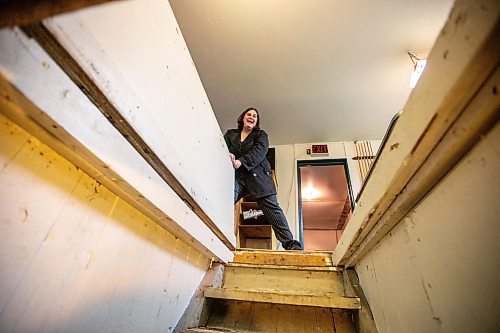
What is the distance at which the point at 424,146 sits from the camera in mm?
443

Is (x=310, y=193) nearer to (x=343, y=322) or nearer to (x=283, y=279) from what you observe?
(x=283, y=279)

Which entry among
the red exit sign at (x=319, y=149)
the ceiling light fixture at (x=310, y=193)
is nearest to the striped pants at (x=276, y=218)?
the red exit sign at (x=319, y=149)

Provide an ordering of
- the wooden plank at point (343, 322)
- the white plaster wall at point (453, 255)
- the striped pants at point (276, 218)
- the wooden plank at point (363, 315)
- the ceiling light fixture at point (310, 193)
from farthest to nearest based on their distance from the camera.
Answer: the ceiling light fixture at point (310, 193), the striped pants at point (276, 218), the wooden plank at point (343, 322), the wooden plank at point (363, 315), the white plaster wall at point (453, 255)

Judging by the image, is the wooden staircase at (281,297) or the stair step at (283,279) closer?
the wooden staircase at (281,297)

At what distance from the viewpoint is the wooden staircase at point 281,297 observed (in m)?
0.96

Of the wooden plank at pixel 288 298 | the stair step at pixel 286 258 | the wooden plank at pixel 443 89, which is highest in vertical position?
the wooden plank at pixel 443 89

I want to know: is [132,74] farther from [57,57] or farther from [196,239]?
[196,239]

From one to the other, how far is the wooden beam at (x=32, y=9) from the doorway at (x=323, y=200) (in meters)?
3.38

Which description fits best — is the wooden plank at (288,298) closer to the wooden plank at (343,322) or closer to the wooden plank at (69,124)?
the wooden plank at (343,322)

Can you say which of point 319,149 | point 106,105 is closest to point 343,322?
point 106,105

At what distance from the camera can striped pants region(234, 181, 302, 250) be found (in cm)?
179

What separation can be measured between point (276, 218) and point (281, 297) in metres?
0.92

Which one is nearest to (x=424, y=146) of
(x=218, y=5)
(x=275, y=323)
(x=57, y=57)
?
(x=57, y=57)

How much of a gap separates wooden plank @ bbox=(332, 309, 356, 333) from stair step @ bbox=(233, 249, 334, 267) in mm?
232
